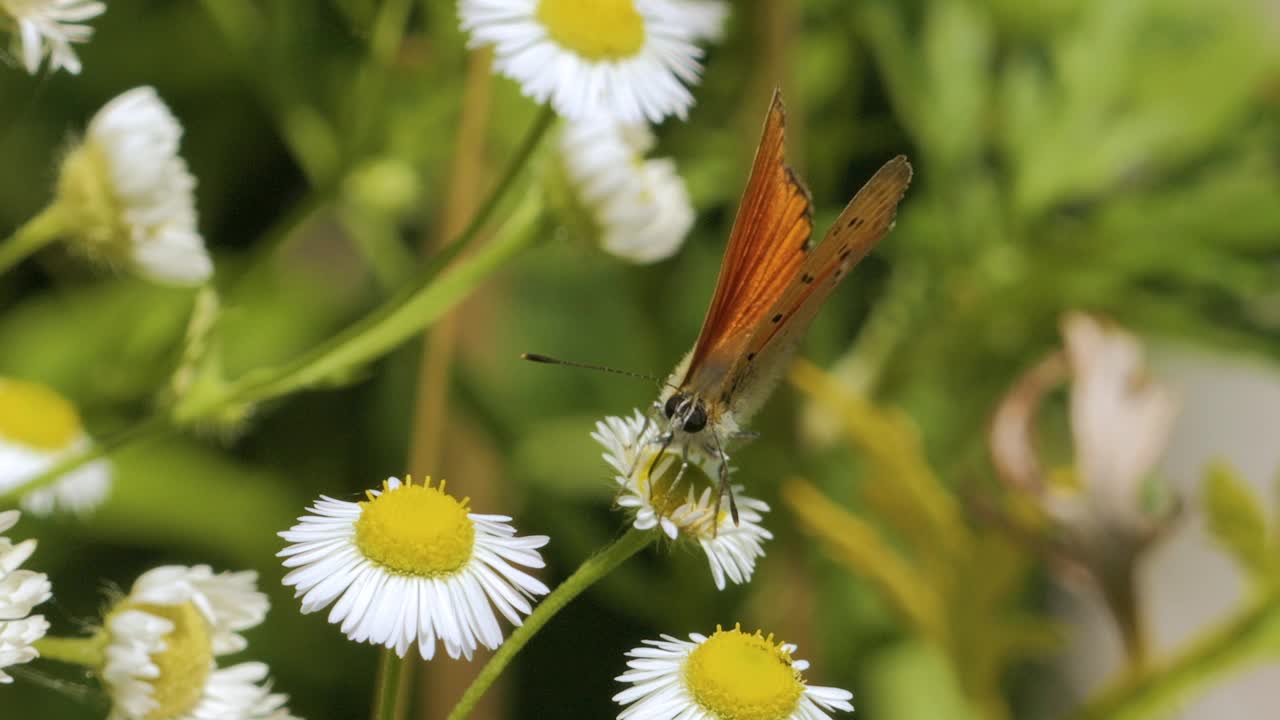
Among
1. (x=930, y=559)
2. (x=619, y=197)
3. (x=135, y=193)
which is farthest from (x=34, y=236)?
(x=930, y=559)

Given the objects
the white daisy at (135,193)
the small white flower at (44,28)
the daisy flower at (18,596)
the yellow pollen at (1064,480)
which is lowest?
the daisy flower at (18,596)

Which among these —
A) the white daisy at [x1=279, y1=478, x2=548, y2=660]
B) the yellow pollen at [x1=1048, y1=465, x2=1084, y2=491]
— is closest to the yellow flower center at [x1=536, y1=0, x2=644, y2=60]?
the white daisy at [x1=279, y1=478, x2=548, y2=660]

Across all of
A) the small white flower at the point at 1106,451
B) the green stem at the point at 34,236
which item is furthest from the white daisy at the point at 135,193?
the small white flower at the point at 1106,451

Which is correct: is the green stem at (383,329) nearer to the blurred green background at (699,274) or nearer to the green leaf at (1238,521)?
the blurred green background at (699,274)

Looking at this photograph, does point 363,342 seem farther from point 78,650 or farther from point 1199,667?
point 1199,667

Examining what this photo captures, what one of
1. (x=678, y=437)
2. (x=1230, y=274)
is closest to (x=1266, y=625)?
(x=1230, y=274)

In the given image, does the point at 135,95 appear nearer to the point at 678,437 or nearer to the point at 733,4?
the point at 678,437

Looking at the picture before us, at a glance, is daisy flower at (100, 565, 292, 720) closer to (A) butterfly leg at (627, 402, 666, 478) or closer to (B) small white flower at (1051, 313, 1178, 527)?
(A) butterfly leg at (627, 402, 666, 478)
